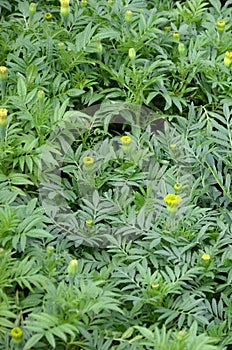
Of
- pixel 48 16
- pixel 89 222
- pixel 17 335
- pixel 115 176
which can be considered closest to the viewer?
pixel 17 335

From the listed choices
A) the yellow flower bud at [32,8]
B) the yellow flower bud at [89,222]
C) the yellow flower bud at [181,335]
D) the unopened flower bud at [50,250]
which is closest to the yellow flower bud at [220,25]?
the yellow flower bud at [32,8]

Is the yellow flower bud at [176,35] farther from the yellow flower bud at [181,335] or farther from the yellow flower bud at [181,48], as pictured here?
the yellow flower bud at [181,335]

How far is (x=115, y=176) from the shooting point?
2.28 metres

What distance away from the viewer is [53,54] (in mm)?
2627

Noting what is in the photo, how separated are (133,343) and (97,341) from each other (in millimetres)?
94

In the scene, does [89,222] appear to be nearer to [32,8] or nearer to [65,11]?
[65,11]

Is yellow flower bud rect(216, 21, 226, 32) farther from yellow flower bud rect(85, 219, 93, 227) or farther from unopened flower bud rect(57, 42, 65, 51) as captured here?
yellow flower bud rect(85, 219, 93, 227)

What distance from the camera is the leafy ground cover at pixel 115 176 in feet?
6.12

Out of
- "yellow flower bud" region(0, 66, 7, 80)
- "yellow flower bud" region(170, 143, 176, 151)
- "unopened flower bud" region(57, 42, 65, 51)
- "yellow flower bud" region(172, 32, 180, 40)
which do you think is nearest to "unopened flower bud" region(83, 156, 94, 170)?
"yellow flower bud" region(170, 143, 176, 151)

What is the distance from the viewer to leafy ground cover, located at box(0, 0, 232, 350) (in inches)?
73.4

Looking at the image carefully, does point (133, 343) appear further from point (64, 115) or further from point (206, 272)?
point (64, 115)

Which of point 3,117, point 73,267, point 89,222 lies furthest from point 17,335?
point 3,117

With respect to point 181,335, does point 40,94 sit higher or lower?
higher

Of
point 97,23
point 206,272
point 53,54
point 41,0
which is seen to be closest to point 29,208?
point 206,272
